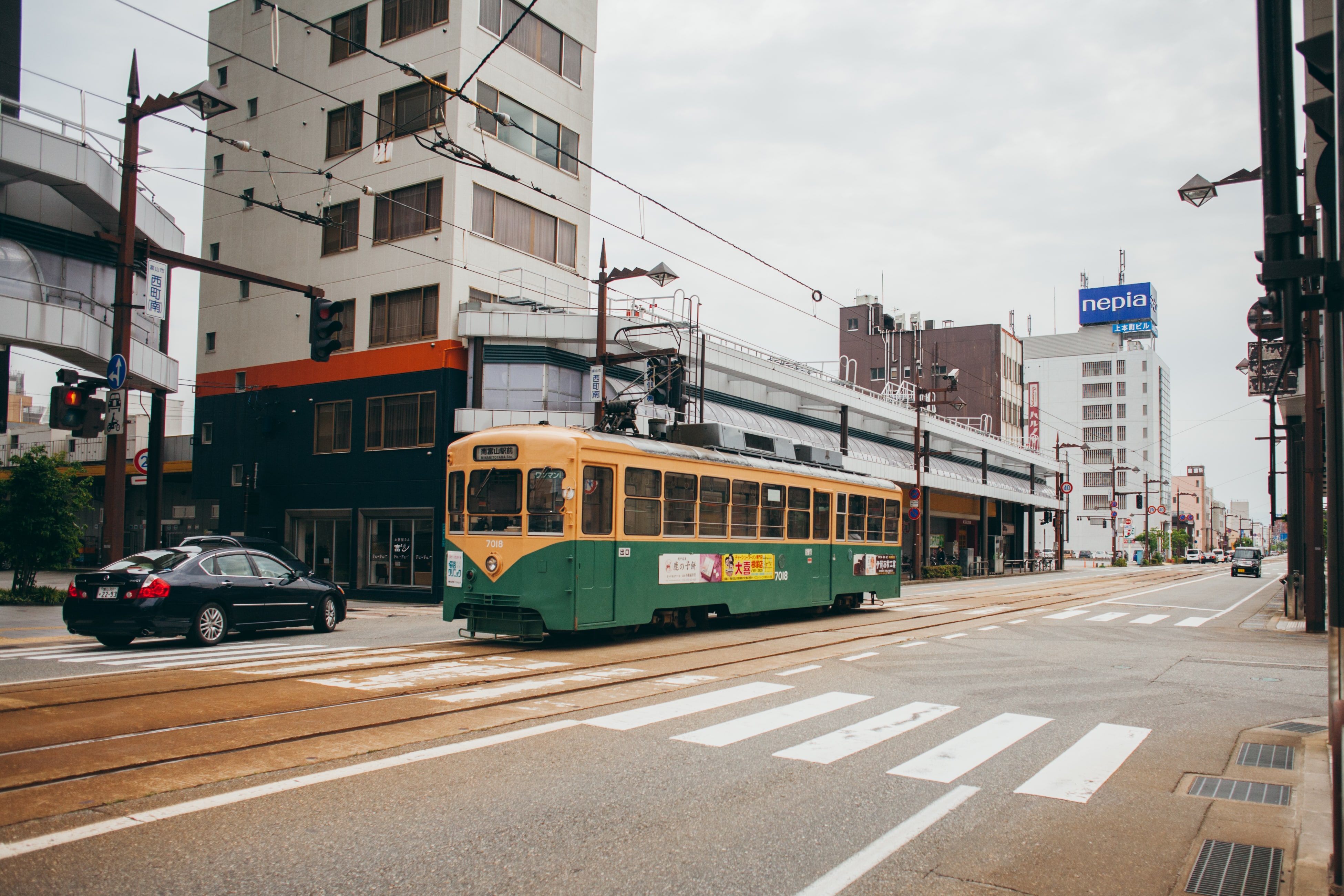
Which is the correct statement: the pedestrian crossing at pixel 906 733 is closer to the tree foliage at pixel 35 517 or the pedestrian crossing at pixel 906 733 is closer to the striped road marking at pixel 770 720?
the striped road marking at pixel 770 720

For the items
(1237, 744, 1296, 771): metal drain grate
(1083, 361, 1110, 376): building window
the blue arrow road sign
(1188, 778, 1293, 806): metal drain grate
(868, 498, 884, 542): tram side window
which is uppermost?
(1083, 361, 1110, 376): building window

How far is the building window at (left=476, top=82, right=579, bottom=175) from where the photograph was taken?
98.0ft

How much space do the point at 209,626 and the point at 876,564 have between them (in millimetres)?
14045

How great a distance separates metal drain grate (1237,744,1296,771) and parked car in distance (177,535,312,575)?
48.2ft

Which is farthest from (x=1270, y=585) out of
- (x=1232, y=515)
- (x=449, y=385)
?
(x=1232, y=515)

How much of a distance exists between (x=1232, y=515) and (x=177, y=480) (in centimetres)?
20138

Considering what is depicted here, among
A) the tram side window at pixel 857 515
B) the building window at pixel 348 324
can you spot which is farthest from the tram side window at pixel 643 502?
the building window at pixel 348 324

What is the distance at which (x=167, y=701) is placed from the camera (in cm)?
855

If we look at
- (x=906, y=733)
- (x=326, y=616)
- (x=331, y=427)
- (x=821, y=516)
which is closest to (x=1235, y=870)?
(x=906, y=733)

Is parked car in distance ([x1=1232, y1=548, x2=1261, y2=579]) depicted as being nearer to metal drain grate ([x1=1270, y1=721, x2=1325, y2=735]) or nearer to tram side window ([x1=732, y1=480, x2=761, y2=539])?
tram side window ([x1=732, y1=480, x2=761, y2=539])

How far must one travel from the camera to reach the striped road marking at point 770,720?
753 centimetres

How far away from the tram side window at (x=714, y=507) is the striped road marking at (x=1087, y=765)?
8.04 m

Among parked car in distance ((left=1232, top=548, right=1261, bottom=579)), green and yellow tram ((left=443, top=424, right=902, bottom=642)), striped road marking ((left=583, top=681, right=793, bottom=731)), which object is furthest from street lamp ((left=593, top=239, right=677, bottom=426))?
parked car in distance ((left=1232, top=548, right=1261, bottom=579))

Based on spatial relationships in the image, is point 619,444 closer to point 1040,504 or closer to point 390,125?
point 390,125
